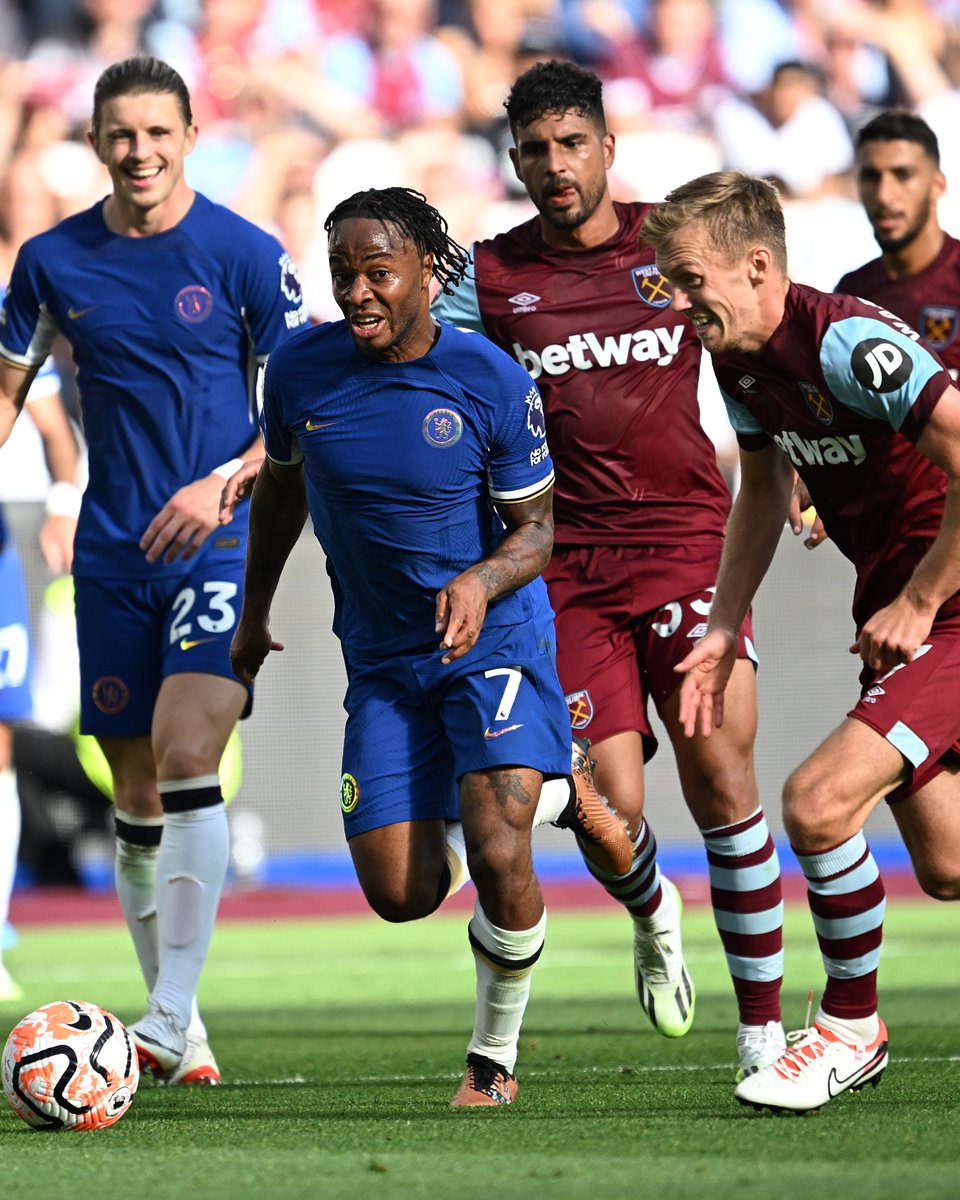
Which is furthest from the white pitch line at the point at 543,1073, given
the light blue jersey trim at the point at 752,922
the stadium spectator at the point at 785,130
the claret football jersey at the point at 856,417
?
the stadium spectator at the point at 785,130

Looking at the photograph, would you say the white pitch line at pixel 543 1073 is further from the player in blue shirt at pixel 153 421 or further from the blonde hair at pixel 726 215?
the blonde hair at pixel 726 215

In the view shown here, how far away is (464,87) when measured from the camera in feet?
49.6

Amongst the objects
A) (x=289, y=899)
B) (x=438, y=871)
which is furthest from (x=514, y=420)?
(x=289, y=899)

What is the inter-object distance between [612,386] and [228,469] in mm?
1178

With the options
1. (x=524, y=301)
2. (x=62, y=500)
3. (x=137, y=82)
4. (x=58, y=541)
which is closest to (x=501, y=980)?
(x=524, y=301)

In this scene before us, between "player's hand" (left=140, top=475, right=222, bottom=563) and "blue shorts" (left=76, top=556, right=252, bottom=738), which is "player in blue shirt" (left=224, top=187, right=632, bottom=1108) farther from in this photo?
"blue shorts" (left=76, top=556, right=252, bottom=738)

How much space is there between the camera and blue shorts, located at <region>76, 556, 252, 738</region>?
6074 mm

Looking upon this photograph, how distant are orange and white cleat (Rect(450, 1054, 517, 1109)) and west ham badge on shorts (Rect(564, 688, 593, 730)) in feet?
4.21

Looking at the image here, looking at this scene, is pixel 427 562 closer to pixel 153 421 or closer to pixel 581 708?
pixel 581 708

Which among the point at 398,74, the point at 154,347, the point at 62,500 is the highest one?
the point at 398,74

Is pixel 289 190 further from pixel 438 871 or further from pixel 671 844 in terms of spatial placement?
pixel 438 871

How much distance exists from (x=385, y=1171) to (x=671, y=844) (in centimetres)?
1048

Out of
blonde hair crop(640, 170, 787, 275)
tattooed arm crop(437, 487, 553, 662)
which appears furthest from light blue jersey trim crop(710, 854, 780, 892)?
blonde hair crop(640, 170, 787, 275)

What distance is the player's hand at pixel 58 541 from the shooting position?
6.77 meters
